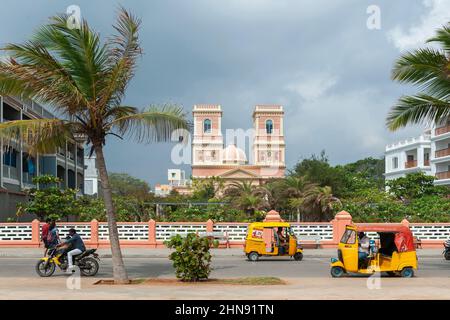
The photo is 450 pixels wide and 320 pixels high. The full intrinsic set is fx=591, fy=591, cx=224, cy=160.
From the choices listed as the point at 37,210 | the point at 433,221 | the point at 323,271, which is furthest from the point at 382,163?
the point at 323,271

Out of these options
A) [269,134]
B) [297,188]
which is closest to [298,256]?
[297,188]

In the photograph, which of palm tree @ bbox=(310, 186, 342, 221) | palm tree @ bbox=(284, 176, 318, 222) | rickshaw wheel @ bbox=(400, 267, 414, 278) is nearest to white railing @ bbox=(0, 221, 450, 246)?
palm tree @ bbox=(310, 186, 342, 221)

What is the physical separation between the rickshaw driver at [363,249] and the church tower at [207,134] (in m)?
Result: 94.7

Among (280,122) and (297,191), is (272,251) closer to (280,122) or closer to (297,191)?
(297,191)

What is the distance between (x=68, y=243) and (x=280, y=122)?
339 ft

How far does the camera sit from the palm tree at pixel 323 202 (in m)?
37.6

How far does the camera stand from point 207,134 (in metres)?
117

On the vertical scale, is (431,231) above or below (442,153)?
below

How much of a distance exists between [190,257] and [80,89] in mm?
4679

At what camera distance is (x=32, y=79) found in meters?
13.1

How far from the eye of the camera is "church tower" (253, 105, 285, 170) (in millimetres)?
116438

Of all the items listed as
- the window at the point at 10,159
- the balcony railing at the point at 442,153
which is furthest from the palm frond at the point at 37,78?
the balcony railing at the point at 442,153

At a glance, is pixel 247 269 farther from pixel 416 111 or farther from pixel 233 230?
pixel 233 230

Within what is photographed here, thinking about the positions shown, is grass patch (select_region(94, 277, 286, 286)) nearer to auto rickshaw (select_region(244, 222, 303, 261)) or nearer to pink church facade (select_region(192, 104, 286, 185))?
auto rickshaw (select_region(244, 222, 303, 261))
